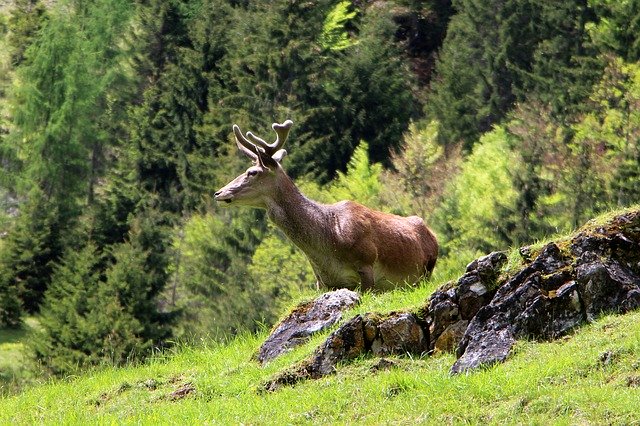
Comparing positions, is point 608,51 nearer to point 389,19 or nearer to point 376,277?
point 389,19

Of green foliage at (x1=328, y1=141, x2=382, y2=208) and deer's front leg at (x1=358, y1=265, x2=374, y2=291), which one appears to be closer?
deer's front leg at (x1=358, y1=265, x2=374, y2=291)

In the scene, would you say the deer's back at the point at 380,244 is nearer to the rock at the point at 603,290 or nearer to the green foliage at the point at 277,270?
the rock at the point at 603,290

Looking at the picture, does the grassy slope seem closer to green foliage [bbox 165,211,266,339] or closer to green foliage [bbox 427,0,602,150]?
green foliage [bbox 165,211,266,339]

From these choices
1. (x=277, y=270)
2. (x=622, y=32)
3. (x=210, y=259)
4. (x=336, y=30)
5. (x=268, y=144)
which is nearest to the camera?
(x=268, y=144)

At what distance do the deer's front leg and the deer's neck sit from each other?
26.9 inches

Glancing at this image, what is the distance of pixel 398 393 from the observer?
11922 mm

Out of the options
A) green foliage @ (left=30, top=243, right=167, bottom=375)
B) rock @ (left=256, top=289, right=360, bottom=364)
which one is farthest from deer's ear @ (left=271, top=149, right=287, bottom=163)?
green foliage @ (left=30, top=243, right=167, bottom=375)

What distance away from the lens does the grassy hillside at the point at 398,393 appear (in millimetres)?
10727

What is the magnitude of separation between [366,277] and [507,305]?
514cm

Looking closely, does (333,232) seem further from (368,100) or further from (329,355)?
(368,100)

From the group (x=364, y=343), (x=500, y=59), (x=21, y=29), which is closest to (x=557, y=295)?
(x=364, y=343)

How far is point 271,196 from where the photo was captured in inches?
728

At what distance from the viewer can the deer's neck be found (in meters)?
18.0

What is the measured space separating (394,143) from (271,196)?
70.9m
